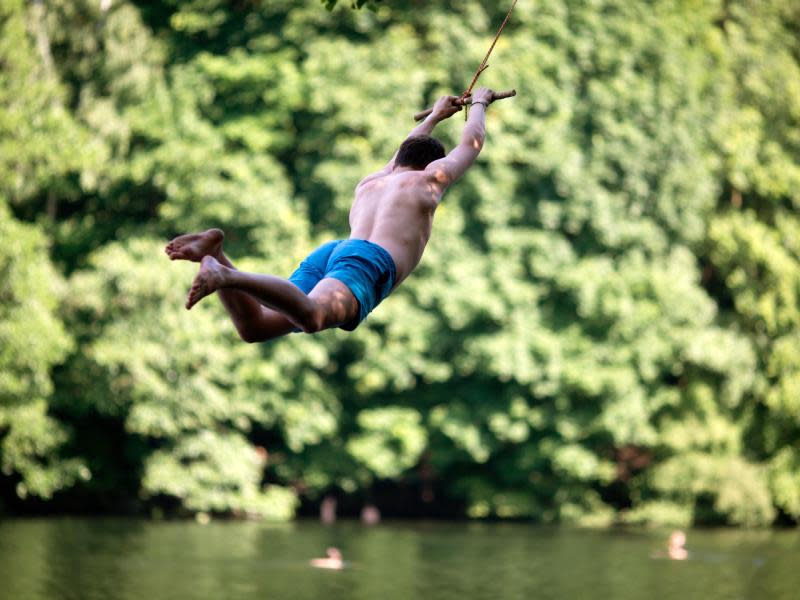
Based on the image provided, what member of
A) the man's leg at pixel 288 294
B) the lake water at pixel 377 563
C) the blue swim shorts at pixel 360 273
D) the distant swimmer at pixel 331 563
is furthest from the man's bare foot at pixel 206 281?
the distant swimmer at pixel 331 563

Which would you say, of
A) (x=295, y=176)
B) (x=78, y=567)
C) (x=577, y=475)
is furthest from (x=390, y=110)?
(x=78, y=567)

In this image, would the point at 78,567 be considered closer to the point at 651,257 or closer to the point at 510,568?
the point at 510,568

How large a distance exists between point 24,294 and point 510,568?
7.66 m

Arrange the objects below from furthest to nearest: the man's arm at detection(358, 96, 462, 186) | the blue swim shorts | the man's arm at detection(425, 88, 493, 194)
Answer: the man's arm at detection(358, 96, 462, 186) → the man's arm at detection(425, 88, 493, 194) → the blue swim shorts

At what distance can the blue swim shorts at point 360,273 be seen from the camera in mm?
5891

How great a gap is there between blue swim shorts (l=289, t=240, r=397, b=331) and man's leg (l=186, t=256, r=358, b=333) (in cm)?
6

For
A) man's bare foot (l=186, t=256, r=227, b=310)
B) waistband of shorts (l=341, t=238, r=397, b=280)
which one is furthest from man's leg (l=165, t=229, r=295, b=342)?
waistband of shorts (l=341, t=238, r=397, b=280)

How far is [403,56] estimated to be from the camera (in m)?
22.7

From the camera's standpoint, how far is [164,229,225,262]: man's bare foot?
5.45 m

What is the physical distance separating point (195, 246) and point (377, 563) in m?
12.5

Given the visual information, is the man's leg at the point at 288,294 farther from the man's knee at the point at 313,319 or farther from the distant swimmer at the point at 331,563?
the distant swimmer at the point at 331,563

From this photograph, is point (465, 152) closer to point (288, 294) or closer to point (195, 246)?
point (288, 294)

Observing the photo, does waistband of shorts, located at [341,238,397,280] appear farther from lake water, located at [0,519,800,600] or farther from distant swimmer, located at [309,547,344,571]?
distant swimmer, located at [309,547,344,571]

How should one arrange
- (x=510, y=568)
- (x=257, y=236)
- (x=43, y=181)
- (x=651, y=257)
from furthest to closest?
(x=651, y=257) < (x=257, y=236) < (x=43, y=181) < (x=510, y=568)
